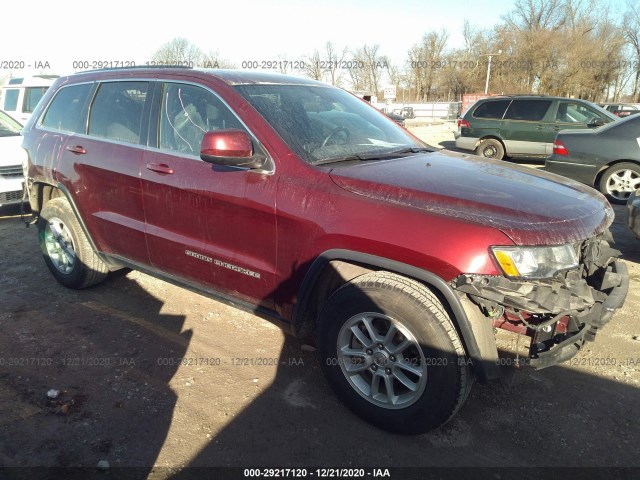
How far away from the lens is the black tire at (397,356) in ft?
7.61

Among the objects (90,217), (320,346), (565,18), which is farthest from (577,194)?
(565,18)

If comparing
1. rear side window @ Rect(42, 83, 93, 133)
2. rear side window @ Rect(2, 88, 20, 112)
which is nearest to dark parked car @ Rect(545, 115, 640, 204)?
rear side window @ Rect(42, 83, 93, 133)

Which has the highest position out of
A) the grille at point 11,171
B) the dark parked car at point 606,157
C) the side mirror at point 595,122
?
the side mirror at point 595,122

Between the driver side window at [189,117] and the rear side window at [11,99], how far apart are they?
10342 mm

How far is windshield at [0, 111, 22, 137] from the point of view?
740 centimetres

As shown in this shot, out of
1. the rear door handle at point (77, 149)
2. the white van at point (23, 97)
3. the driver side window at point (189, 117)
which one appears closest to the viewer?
the driver side window at point (189, 117)

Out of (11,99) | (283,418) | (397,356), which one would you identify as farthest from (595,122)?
(11,99)

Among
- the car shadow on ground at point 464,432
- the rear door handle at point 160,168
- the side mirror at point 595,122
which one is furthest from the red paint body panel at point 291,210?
the side mirror at point 595,122

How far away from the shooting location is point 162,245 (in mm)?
3426

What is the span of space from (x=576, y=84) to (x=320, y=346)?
46424mm

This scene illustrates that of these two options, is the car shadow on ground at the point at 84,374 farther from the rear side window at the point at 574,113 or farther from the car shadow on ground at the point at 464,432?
the rear side window at the point at 574,113

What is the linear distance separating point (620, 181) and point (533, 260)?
6231mm

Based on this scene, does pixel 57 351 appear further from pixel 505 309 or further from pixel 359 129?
pixel 505 309

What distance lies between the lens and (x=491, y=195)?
2475 mm
